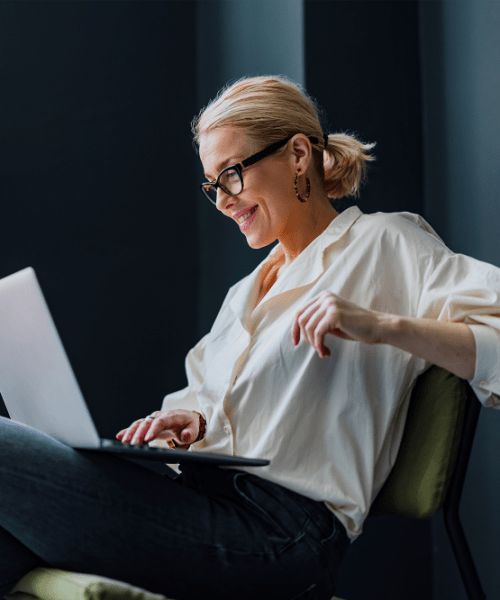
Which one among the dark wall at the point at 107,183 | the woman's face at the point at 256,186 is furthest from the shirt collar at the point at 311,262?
the dark wall at the point at 107,183

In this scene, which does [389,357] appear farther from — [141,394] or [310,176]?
[141,394]

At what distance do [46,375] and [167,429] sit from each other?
0.36 meters

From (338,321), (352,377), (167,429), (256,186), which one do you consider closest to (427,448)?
(352,377)

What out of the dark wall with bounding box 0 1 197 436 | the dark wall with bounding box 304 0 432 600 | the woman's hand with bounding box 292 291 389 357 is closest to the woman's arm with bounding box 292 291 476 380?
the woman's hand with bounding box 292 291 389 357

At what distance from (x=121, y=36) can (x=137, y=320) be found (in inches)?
38.4

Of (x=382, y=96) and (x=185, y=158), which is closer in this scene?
(x=382, y=96)

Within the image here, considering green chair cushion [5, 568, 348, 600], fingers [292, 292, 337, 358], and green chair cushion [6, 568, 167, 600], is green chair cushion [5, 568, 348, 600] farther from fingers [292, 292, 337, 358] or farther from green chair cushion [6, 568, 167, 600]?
fingers [292, 292, 337, 358]

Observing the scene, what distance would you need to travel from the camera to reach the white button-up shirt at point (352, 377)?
3.11ft

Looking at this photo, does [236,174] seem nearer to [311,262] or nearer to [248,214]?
[248,214]

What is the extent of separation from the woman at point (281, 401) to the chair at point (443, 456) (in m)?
0.04

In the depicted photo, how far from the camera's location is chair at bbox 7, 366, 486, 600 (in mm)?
931

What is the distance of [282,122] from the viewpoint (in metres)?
1.24

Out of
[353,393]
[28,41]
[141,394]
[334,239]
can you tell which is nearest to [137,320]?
[141,394]

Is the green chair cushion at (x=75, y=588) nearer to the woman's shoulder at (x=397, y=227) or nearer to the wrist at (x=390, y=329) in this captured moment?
the wrist at (x=390, y=329)
